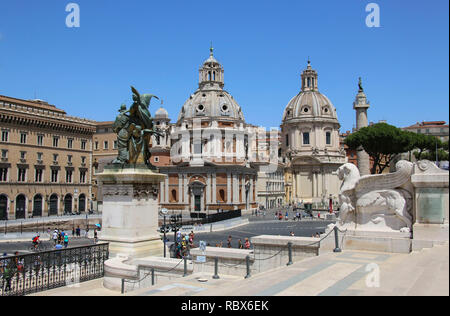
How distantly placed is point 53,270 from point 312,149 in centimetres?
7734

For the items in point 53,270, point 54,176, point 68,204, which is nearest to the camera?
point 53,270

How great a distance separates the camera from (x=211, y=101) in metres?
72.3

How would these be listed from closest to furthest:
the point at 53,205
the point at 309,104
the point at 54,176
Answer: the point at 53,205
the point at 54,176
the point at 309,104

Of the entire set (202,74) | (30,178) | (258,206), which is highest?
(202,74)

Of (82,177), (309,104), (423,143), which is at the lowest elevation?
(82,177)

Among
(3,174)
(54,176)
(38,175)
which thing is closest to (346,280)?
(3,174)

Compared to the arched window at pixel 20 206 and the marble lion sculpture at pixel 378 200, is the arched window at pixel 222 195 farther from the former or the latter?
the marble lion sculpture at pixel 378 200

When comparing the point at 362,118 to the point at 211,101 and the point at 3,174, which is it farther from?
the point at 3,174

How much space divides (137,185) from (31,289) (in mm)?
3966

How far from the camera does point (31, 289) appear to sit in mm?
11180

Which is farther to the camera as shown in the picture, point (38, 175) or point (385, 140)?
point (38, 175)
